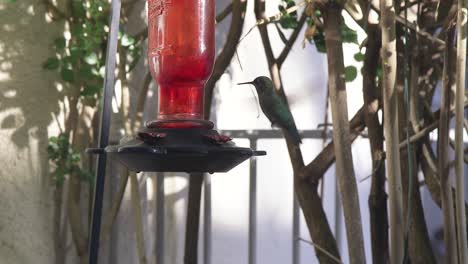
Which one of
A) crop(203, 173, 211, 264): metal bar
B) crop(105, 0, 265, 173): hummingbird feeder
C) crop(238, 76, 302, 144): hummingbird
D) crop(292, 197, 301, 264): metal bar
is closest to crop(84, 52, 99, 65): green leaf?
crop(203, 173, 211, 264): metal bar

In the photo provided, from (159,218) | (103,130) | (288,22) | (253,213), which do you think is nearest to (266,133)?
(253,213)

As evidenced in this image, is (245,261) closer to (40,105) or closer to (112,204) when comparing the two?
(112,204)

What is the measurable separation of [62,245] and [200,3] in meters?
1.53

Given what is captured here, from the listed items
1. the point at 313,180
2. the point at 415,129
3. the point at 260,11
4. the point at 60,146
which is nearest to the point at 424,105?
the point at 415,129

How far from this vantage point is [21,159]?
2389 mm

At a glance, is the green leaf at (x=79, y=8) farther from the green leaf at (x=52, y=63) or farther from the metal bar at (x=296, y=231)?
the metal bar at (x=296, y=231)

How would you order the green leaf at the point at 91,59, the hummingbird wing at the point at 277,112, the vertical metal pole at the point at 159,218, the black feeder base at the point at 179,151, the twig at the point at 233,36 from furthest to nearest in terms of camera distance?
1. the vertical metal pole at the point at 159,218
2. the green leaf at the point at 91,59
3. the twig at the point at 233,36
4. the hummingbird wing at the point at 277,112
5. the black feeder base at the point at 179,151

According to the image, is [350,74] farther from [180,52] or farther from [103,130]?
[103,130]

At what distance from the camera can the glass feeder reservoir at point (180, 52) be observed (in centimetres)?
122

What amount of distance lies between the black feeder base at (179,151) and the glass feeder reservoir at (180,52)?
0.16 meters

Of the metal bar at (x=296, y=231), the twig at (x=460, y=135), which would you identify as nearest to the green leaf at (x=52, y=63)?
the metal bar at (x=296, y=231)

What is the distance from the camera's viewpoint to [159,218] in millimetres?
2836

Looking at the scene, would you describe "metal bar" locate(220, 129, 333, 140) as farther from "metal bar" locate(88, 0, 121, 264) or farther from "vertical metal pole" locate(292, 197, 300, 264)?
"metal bar" locate(88, 0, 121, 264)

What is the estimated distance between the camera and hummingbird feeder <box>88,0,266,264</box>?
98cm
